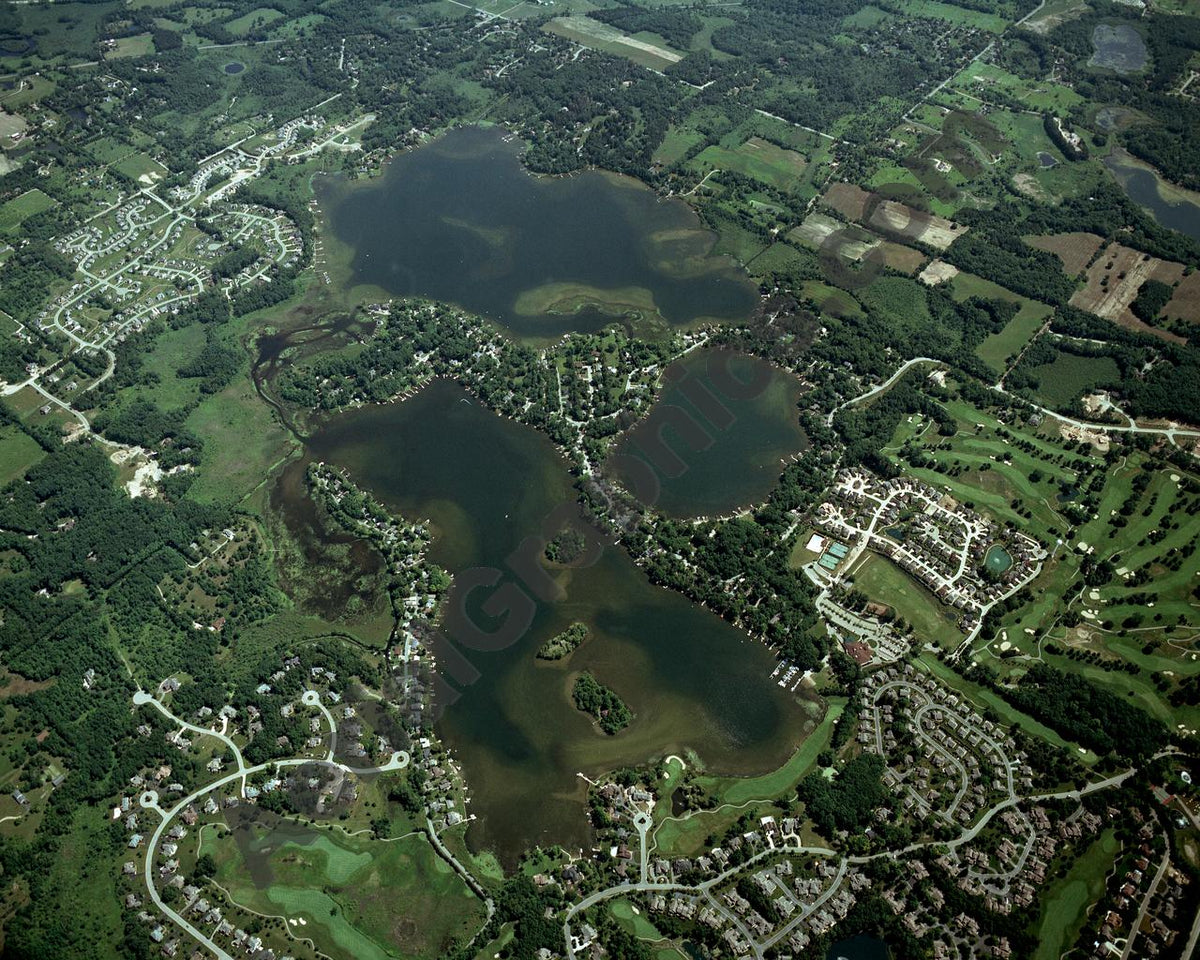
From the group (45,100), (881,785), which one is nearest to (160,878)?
(881,785)

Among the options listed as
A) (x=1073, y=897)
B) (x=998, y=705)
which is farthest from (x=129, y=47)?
(x=1073, y=897)

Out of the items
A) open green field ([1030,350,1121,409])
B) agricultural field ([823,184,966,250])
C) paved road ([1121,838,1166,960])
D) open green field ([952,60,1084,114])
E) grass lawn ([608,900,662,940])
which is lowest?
grass lawn ([608,900,662,940])

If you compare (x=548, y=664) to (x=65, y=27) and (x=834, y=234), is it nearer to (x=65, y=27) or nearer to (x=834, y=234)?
(x=834, y=234)

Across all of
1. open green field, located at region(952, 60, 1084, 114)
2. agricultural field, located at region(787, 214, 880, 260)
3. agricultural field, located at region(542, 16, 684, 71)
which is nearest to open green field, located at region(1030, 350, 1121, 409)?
agricultural field, located at region(787, 214, 880, 260)

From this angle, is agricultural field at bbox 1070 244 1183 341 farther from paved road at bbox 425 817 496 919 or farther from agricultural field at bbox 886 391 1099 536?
paved road at bbox 425 817 496 919

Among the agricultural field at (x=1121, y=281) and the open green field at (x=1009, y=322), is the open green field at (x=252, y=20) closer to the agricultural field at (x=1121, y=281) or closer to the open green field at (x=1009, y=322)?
the open green field at (x=1009, y=322)

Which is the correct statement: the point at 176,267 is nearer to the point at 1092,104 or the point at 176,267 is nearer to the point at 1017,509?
the point at 1017,509

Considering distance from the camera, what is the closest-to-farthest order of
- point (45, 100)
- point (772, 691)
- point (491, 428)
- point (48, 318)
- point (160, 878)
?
point (160, 878) → point (772, 691) → point (491, 428) → point (48, 318) → point (45, 100)
